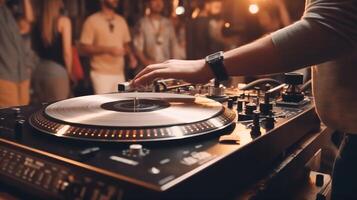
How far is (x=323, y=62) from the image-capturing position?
2.71ft

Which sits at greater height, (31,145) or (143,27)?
(143,27)

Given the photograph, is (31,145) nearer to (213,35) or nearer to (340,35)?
(340,35)

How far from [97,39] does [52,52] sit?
596 millimetres

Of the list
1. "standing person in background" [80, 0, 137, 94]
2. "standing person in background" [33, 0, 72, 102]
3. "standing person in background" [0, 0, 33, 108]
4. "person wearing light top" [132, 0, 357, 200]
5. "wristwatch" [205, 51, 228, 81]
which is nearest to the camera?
"person wearing light top" [132, 0, 357, 200]

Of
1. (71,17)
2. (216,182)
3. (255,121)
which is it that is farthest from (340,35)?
(71,17)

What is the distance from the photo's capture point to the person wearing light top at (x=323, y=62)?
2.53ft

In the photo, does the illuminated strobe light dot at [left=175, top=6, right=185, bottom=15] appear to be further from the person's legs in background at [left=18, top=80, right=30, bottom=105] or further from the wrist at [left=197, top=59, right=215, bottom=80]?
the wrist at [left=197, top=59, right=215, bottom=80]

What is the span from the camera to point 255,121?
0.90 meters

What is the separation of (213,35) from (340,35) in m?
3.96

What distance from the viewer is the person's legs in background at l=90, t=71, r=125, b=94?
3434 mm

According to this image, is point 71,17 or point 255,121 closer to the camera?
point 255,121

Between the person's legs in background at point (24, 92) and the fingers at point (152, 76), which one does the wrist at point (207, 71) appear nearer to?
the fingers at point (152, 76)

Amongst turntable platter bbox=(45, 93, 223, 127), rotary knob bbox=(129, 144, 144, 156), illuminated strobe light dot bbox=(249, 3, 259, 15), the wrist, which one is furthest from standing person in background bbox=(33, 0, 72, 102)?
rotary knob bbox=(129, 144, 144, 156)

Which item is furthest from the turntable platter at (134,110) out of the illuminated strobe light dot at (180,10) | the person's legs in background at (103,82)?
the illuminated strobe light dot at (180,10)
